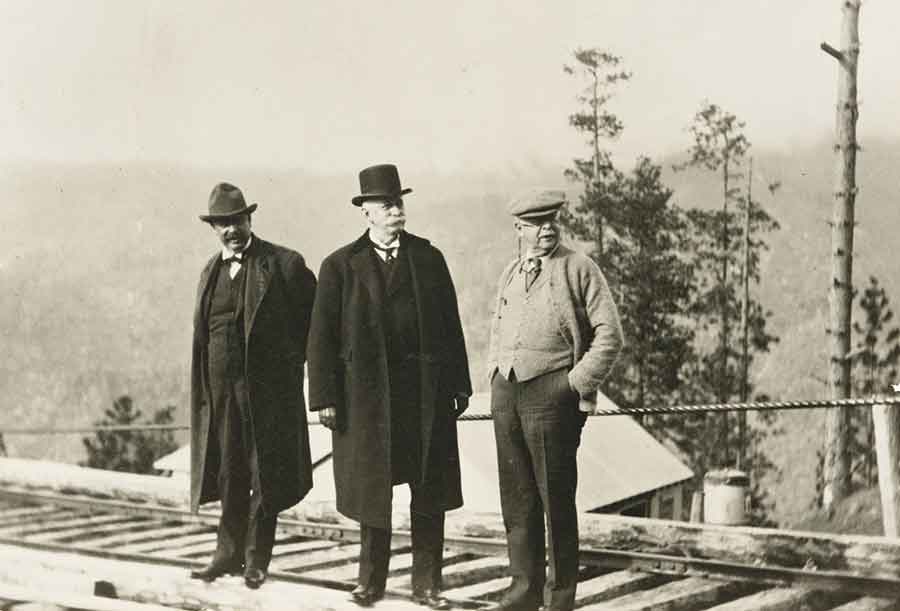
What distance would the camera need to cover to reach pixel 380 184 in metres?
4.46

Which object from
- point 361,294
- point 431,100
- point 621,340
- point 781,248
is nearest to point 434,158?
point 431,100

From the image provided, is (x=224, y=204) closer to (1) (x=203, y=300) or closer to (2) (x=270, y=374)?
(1) (x=203, y=300)

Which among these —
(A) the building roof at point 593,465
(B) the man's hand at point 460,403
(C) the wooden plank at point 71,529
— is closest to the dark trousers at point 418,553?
(B) the man's hand at point 460,403

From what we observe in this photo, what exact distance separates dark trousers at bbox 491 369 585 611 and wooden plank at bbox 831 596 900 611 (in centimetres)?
110

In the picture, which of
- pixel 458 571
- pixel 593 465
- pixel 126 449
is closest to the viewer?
pixel 458 571

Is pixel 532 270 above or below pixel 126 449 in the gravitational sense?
above

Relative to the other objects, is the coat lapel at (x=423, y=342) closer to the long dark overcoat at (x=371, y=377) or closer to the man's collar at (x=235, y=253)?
the long dark overcoat at (x=371, y=377)

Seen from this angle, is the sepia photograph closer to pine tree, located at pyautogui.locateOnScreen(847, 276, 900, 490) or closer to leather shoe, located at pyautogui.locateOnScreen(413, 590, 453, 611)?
leather shoe, located at pyautogui.locateOnScreen(413, 590, 453, 611)

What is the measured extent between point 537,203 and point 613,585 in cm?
175

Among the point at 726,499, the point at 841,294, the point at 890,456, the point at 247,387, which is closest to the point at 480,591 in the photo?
the point at 247,387

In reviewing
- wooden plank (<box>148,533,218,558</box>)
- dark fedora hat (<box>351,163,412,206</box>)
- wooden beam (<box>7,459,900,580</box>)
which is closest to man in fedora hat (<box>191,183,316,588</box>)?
dark fedora hat (<box>351,163,412,206</box>)

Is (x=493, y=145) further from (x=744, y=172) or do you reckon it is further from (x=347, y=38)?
(x=744, y=172)

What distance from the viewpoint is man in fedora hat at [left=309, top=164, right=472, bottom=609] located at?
4453 mm

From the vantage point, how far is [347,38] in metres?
6.23
